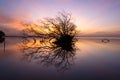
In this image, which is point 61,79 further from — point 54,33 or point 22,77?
point 54,33

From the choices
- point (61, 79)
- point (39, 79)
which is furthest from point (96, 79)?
point (39, 79)

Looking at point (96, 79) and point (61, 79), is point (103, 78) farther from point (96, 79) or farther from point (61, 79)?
point (61, 79)

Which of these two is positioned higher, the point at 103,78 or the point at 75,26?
the point at 75,26

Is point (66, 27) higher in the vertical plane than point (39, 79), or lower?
higher

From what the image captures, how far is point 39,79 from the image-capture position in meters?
11.5

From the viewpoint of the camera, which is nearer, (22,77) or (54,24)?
(22,77)

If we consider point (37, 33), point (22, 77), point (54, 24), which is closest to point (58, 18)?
point (54, 24)

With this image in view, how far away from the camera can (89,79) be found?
1159 cm

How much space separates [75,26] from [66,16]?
2.79m

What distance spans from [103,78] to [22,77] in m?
4.44

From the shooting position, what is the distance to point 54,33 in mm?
43062

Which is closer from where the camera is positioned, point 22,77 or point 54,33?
point 22,77

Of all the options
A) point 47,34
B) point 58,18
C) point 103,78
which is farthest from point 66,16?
point 103,78

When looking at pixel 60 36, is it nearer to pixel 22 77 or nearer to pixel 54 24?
pixel 54 24
